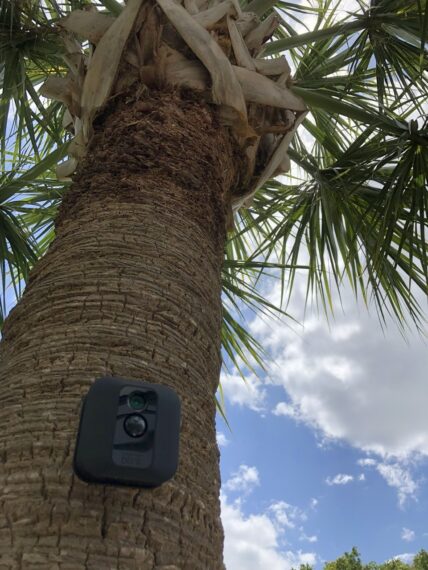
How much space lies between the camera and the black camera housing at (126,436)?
88cm

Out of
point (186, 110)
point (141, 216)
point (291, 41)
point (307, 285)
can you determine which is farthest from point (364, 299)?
point (141, 216)

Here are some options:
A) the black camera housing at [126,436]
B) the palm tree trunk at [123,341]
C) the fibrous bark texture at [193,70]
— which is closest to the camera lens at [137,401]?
the black camera housing at [126,436]

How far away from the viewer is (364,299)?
12.7 feet

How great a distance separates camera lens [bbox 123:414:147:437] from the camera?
90 centimetres

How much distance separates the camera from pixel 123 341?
3.99 feet

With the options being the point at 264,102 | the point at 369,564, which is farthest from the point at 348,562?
the point at 264,102

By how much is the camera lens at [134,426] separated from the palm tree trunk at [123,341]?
4.3 inches

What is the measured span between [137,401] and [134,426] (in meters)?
0.04

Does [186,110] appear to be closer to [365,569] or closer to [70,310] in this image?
[70,310]

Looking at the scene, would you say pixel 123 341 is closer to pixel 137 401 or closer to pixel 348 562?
pixel 137 401

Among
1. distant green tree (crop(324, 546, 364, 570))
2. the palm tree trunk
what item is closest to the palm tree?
the palm tree trunk

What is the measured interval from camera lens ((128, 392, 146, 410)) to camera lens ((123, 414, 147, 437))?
0.02m

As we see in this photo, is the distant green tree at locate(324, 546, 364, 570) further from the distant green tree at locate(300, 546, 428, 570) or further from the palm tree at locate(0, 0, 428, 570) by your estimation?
the palm tree at locate(0, 0, 428, 570)

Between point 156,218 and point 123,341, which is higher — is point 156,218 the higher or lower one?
the higher one
